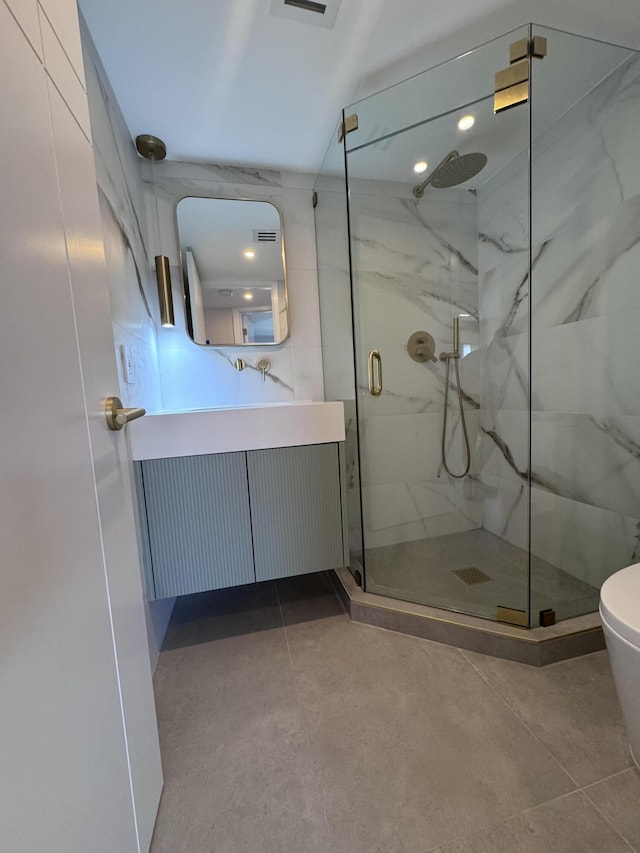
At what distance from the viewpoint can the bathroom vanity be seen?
50.6 inches

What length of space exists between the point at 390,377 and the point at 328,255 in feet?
2.44

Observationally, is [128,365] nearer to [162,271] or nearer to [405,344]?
[162,271]

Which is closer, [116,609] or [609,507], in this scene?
[116,609]

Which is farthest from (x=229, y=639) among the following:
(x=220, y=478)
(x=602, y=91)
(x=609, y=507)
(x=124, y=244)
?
(x=602, y=91)

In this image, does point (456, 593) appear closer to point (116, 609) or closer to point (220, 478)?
point (220, 478)

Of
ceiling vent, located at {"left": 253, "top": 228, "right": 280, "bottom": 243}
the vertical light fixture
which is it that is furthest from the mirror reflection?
the vertical light fixture

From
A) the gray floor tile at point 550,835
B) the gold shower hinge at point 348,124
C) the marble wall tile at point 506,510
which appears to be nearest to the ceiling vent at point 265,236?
the gold shower hinge at point 348,124

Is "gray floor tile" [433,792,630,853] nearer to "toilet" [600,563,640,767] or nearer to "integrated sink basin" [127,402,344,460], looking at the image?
"toilet" [600,563,640,767]

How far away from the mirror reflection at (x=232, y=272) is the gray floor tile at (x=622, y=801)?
6.47 ft

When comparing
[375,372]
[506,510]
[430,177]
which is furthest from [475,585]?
[430,177]

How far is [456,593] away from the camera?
1.56 metres

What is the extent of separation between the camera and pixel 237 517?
1.37 metres

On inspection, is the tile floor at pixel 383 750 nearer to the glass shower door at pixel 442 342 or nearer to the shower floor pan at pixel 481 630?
the shower floor pan at pixel 481 630

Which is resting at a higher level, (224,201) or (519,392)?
(224,201)
